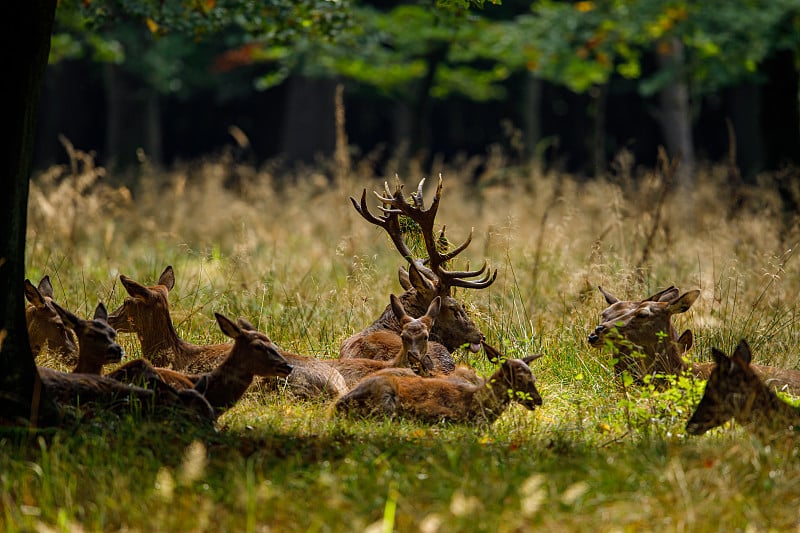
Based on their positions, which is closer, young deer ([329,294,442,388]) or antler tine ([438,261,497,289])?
young deer ([329,294,442,388])

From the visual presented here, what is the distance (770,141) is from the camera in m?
13.6

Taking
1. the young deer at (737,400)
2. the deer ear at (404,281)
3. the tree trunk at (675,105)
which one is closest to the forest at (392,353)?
the young deer at (737,400)

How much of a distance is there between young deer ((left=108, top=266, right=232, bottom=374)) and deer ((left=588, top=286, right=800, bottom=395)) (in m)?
2.51

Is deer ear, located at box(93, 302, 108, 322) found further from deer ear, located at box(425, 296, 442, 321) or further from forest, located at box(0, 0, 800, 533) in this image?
deer ear, located at box(425, 296, 442, 321)

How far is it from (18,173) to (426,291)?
330 cm

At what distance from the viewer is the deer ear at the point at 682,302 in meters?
6.77

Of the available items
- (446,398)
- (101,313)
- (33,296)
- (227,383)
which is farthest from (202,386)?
(33,296)

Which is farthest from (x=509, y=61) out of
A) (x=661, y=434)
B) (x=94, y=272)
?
(x=661, y=434)

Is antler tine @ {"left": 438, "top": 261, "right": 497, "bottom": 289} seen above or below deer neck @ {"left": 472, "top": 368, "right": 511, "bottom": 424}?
above

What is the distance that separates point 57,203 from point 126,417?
25.0 ft

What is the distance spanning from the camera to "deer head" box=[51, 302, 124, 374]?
6.30m

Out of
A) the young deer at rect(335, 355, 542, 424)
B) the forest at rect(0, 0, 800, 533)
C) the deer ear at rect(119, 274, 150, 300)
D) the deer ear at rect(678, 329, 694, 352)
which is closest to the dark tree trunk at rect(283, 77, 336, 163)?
the forest at rect(0, 0, 800, 533)

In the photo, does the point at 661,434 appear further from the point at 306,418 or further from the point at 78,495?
the point at 78,495

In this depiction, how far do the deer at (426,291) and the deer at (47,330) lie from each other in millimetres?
1805
